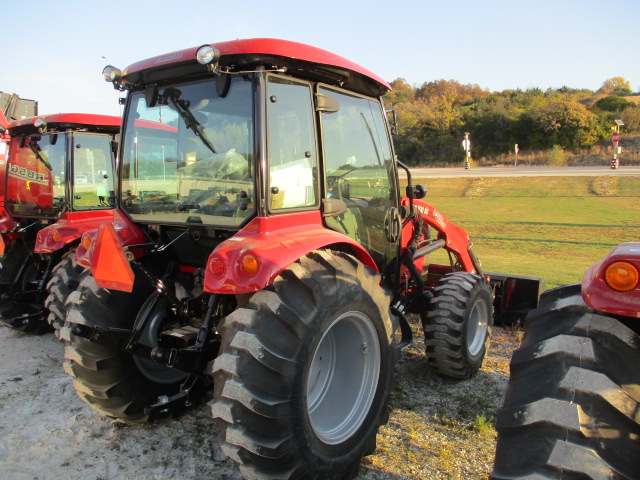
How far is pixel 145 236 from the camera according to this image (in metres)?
3.40

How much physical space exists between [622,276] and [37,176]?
244 inches

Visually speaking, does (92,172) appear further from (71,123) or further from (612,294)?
(612,294)

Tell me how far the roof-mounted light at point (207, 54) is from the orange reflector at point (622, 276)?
2.07 m

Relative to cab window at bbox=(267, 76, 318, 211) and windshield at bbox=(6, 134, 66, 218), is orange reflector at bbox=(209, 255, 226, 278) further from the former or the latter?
windshield at bbox=(6, 134, 66, 218)

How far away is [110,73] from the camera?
Answer: 3238 mm

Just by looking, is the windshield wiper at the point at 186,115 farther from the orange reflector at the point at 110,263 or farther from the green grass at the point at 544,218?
the green grass at the point at 544,218

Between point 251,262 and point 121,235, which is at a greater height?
point 121,235

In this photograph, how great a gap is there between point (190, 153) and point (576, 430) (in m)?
2.54

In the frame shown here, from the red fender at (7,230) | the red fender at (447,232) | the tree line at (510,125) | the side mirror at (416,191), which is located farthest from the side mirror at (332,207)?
the tree line at (510,125)

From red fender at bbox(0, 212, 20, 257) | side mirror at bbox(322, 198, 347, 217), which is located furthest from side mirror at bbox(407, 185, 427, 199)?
red fender at bbox(0, 212, 20, 257)

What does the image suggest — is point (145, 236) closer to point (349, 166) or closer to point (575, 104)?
point (349, 166)

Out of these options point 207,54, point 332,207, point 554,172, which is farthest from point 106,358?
point 554,172

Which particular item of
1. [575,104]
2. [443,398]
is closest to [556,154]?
[575,104]

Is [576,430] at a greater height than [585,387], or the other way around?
[585,387]
